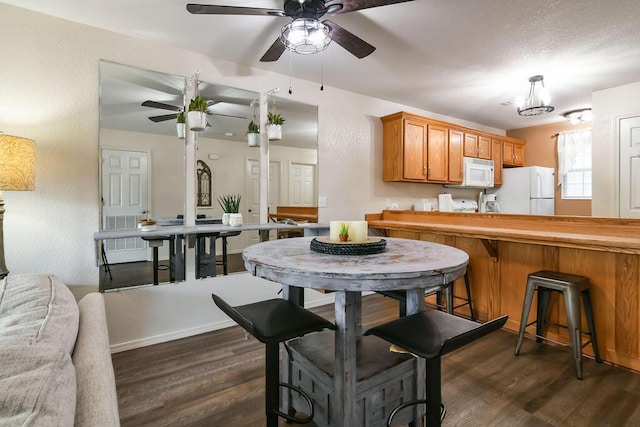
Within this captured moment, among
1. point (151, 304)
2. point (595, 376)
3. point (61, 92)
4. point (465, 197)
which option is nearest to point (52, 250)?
point (151, 304)

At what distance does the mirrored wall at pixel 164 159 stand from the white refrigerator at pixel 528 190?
12.5ft

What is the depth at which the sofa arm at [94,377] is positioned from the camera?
66 centimetres

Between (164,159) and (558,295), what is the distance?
3427 millimetres

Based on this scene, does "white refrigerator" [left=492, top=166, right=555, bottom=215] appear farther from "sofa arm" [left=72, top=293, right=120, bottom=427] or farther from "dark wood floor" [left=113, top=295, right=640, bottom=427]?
"sofa arm" [left=72, top=293, right=120, bottom=427]

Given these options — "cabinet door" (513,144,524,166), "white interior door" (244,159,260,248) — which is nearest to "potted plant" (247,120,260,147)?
"white interior door" (244,159,260,248)

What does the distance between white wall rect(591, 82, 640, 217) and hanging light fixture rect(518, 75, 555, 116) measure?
36.6 inches

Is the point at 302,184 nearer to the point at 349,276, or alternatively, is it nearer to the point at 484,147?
the point at 349,276

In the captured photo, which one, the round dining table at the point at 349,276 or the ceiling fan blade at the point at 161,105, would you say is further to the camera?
the ceiling fan blade at the point at 161,105

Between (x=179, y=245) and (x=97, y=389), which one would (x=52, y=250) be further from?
(x=97, y=389)

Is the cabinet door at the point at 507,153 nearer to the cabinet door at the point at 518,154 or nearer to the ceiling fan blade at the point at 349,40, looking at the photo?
the cabinet door at the point at 518,154

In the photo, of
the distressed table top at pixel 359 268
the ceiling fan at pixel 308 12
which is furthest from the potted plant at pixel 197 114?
the distressed table top at pixel 359 268

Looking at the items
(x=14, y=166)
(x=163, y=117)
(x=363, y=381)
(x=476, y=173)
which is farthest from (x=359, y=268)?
(x=476, y=173)

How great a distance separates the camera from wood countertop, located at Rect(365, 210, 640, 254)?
2.12m

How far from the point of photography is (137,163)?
2.60m
